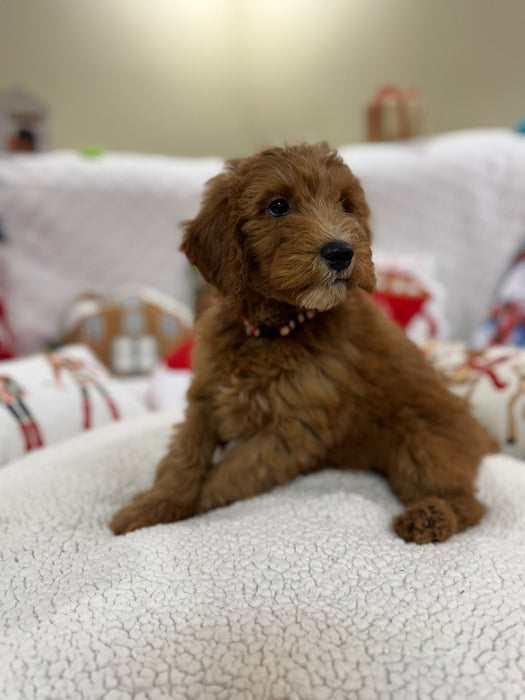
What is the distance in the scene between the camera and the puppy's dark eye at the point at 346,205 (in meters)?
1.20

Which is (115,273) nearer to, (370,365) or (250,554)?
(370,365)

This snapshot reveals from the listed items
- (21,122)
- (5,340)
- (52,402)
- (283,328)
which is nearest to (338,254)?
(283,328)

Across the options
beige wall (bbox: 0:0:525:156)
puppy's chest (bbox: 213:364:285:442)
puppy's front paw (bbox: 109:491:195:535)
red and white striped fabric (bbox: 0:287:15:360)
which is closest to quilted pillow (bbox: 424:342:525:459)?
puppy's chest (bbox: 213:364:285:442)

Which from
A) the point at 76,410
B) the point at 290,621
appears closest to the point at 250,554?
the point at 290,621

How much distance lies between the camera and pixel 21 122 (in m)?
3.24

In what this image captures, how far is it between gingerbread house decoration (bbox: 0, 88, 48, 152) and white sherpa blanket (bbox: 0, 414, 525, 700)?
2500mm

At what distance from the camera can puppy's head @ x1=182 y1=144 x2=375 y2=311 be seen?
3.52ft

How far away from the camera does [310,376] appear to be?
1.29 meters

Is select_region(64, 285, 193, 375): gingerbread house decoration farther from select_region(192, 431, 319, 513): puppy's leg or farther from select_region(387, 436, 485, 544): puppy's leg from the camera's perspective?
select_region(387, 436, 485, 544): puppy's leg

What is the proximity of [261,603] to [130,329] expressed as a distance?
206cm

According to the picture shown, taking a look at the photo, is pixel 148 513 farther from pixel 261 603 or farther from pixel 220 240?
pixel 220 240

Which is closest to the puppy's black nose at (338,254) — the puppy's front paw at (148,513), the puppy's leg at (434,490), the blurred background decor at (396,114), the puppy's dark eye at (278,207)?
the puppy's dark eye at (278,207)

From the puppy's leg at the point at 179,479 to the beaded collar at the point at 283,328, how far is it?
0.23 m

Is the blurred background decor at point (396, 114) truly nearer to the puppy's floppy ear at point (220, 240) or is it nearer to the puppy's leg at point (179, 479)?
the puppy's floppy ear at point (220, 240)
